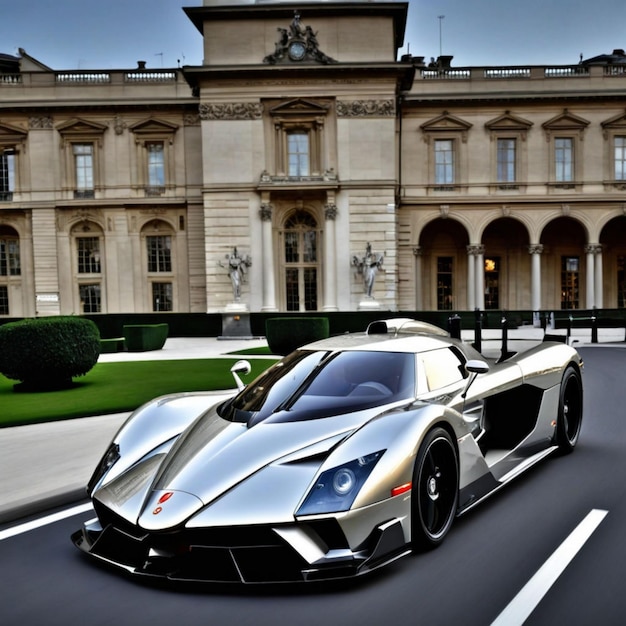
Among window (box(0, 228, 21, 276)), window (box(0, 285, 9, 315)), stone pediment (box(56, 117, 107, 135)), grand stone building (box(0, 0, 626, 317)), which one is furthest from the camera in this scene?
window (box(0, 285, 9, 315))

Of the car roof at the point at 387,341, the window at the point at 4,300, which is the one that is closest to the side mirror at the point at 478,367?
the car roof at the point at 387,341

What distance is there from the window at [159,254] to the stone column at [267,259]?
304 inches

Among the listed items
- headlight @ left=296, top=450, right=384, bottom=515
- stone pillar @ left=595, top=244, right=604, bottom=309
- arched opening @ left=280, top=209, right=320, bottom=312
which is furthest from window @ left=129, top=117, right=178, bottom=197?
headlight @ left=296, top=450, right=384, bottom=515

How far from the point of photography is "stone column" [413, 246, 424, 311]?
1528 inches

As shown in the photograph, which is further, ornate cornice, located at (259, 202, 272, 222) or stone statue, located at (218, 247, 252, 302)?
ornate cornice, located at (259, 202, 272, 222)

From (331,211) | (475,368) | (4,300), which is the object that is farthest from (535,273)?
(475,368)

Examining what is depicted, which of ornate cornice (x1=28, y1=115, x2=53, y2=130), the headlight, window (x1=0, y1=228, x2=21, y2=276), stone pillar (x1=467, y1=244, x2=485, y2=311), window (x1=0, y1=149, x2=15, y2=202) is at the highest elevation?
ornate cornice (x1=28, y1=115, x2=53, y2=130)

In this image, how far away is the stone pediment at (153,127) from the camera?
37438 mm

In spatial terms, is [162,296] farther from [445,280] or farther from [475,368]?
[475,368]

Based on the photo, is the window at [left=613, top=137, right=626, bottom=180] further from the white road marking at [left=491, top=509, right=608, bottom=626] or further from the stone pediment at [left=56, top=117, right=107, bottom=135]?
the white road marking at [left=491, top=509, right=608, bottom=626]

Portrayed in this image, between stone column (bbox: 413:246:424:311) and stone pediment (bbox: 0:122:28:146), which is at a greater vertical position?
stone pediment (bbox: 0:122:28:146)

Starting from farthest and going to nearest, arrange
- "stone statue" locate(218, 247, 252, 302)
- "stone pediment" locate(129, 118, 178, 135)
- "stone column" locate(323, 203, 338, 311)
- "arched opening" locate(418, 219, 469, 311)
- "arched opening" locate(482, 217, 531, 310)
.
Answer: "arched opening" locate(418, 219, 469, 311) < "arched opening" locate(482, 217, 531, 310) < "stone pediment" locate(129, 118, 178, 135) < "stone column" locate(323, 203, 338, 311) < "stone statue" locate(218, 247, 252, 302)

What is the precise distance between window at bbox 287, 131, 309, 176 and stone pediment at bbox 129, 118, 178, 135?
792 centimetres

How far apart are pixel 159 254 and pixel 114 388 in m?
27.9
